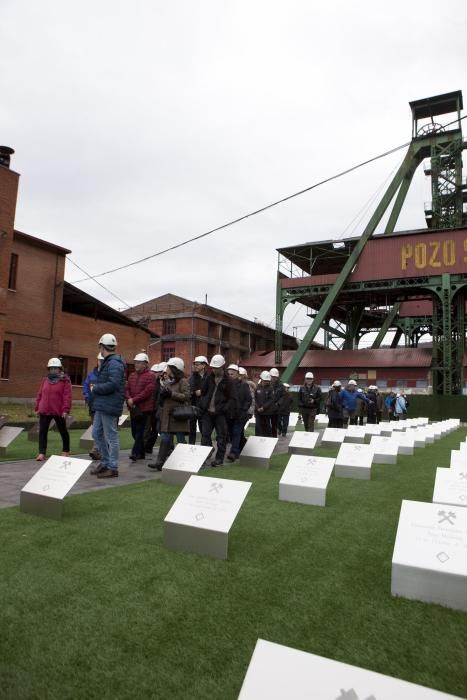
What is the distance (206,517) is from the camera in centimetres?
371

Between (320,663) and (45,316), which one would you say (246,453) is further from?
(45,316)

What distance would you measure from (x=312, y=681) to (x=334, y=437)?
10787mm

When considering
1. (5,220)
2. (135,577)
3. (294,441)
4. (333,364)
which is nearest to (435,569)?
(135,577)

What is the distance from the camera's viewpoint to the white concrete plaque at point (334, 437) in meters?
11.8

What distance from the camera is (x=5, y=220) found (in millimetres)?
20875

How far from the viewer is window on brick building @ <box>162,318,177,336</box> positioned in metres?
53.0

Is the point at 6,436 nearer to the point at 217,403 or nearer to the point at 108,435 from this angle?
the point at 108,435

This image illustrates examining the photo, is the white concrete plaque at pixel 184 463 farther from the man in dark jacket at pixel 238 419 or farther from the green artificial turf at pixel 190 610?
the man in dark jacket at pixel 238 419

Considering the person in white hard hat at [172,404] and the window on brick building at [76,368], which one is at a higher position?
the window on brick building at [76,368]

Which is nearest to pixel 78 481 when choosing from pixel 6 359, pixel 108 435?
pixel 108 435

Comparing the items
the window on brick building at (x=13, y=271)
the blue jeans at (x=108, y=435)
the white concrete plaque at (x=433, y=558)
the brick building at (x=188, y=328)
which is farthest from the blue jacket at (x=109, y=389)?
the brick building at (x=188, y=328)

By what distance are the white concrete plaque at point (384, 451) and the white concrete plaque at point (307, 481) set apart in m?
4.06

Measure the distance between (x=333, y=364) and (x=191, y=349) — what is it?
16.2 m

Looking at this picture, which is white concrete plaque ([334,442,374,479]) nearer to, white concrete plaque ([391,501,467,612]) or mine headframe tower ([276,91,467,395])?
white concrete plaque ([391,501,467,612])
